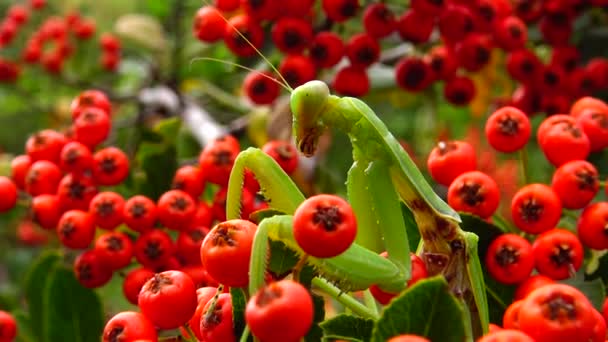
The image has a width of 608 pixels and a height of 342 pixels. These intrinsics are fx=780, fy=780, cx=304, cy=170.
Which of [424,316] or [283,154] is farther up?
[283,154]

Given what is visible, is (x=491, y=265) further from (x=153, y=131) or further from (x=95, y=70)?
(x=95, y=70)

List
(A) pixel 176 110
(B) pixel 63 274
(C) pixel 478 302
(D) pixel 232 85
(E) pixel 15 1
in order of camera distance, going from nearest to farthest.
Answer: (C) pixel 478 302 → (B) pixel 63 274 → (A) pixel 176 110 → (D) pixel 232 85 → (E) pixel 15 1

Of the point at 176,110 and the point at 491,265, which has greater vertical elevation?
the point at 176,110

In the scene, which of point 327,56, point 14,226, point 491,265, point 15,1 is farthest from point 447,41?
point 15,1

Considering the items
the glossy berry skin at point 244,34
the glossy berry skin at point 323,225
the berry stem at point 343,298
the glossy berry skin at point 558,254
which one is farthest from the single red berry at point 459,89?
the glossy berry skin at point 323,225

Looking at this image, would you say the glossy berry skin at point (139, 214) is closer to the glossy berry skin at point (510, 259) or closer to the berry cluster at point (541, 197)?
the berry cluster at point (541, 197)

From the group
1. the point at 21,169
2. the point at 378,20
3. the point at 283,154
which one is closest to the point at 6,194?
the point at 21,169

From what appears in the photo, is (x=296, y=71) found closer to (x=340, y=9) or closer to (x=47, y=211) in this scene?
(x=340, y=9)
